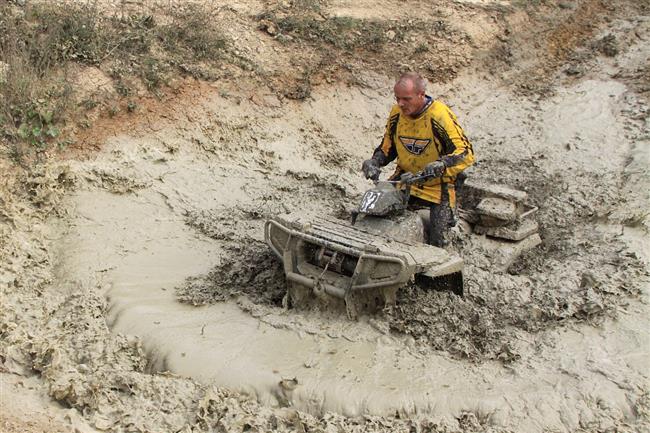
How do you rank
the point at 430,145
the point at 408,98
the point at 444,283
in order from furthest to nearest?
the point at 430,145 < the point at 408,98 < the point at 444,283

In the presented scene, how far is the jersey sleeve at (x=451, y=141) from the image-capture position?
5.62 metres

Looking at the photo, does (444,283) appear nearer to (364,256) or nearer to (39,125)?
(364,256)

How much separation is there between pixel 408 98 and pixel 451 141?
20.4 inches

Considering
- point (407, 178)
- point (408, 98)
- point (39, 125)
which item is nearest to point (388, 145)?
point (407, 178)

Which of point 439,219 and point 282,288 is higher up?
point 439,219

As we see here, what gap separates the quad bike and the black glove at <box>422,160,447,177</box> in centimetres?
12

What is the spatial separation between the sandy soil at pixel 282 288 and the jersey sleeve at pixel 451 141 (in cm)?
103

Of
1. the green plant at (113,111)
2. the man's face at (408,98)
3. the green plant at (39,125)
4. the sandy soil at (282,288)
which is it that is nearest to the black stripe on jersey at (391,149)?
the man's face at (408,98)

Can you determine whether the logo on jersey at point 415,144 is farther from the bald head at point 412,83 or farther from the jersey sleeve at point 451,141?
the bald head at point 412,83

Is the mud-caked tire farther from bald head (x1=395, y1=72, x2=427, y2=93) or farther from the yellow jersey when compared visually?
bald head (x1=395, y1=72, x2=427, y2=93)

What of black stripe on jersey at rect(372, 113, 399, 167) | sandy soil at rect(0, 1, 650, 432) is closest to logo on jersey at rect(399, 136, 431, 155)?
black stripe on jersey at rect(372, 113, 399, 167)

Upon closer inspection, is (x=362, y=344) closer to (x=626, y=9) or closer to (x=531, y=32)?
(x=531, y=32)

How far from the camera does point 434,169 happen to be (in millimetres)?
5520

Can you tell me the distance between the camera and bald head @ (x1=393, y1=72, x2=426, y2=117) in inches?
214
